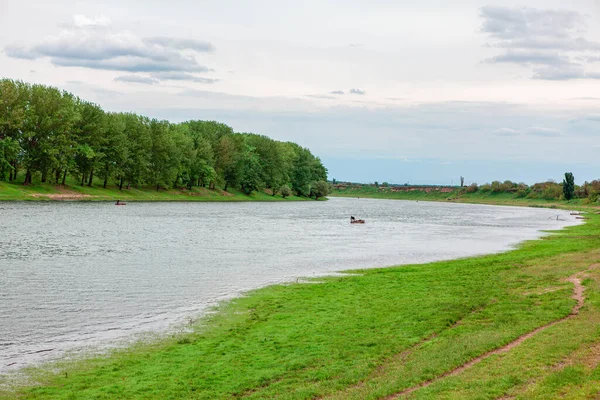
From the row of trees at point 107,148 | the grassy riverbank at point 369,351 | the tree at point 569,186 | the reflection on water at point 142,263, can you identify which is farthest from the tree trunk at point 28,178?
the tree at point 569,186

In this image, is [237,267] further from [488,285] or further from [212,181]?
[212,181]

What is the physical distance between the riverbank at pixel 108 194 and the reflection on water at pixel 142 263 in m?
29.8

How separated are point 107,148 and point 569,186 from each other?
456ft

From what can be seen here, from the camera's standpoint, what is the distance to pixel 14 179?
11119 cm

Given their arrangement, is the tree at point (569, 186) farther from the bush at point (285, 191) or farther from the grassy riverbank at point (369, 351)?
the grassy riverbank at point (369, 351)

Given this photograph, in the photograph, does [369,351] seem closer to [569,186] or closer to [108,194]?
[108,194]

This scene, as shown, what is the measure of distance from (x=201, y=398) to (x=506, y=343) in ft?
28.7

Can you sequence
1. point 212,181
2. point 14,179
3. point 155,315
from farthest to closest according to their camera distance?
1. point 212,181
2. point 14,179
3. point 155,315

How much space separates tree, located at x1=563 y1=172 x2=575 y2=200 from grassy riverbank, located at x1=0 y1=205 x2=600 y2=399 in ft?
562

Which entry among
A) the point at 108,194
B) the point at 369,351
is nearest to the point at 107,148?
the point at 108,194

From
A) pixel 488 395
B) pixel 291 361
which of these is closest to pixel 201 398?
pixel 291 361

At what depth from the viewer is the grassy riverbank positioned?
46.1ft

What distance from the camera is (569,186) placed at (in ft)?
611

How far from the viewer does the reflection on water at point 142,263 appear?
22.0m
